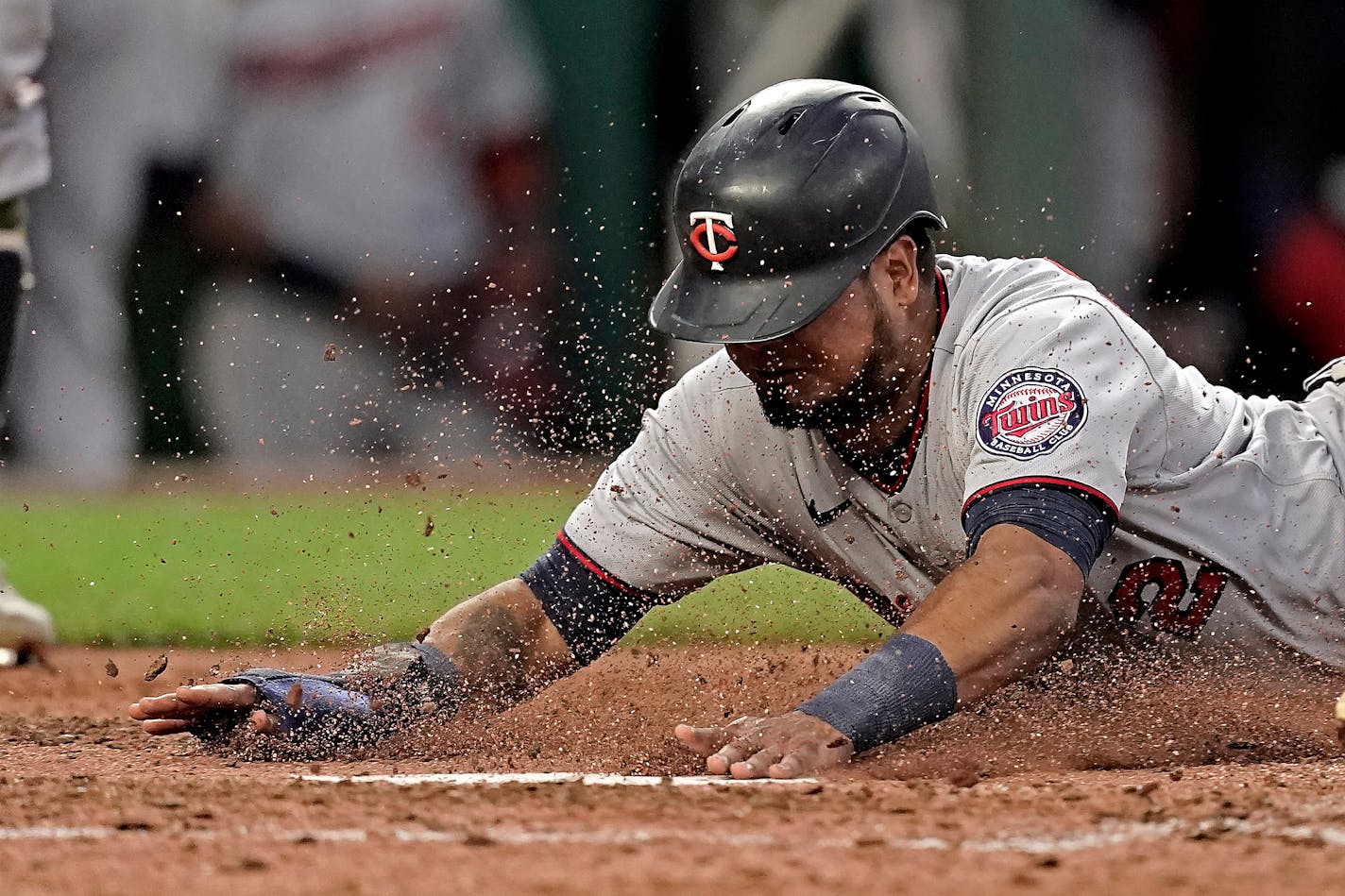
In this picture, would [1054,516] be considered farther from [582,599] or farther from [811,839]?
[582,599]

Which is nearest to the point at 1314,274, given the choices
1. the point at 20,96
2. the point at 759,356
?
the point at 20,96

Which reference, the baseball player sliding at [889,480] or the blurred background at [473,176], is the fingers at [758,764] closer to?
the baseball player sliding at [889,480]

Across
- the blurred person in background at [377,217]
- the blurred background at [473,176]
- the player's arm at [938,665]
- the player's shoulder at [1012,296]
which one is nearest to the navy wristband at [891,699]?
the player's arm at [938,665]

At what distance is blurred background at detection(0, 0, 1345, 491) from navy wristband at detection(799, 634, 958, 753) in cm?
652

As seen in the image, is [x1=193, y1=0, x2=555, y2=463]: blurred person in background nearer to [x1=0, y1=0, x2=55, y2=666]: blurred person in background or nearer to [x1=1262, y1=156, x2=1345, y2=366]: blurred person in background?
[x1=1262, y1=156, x2=1345, y2=366]: blurred person in background

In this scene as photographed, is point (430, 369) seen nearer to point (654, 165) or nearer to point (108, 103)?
point (654, 165)

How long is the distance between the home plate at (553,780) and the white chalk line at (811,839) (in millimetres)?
396

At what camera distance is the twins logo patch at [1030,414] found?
10.1 ft

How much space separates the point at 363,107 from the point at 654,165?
1666 millimetres

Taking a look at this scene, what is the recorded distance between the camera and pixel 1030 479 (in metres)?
3.05

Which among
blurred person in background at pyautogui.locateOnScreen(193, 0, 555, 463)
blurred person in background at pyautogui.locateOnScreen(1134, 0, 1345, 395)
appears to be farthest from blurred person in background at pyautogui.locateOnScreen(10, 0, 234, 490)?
blurred person in background at pyautogui.locateOnScreen(1134, 0, 1345, 395)

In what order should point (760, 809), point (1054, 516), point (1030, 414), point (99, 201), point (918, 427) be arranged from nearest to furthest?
point (760, 809), point (1054, 516), point (1030, 414), point (918, 427), point (99, 201)

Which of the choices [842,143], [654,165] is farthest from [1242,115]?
[842,143]

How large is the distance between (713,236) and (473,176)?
6.54 metres
